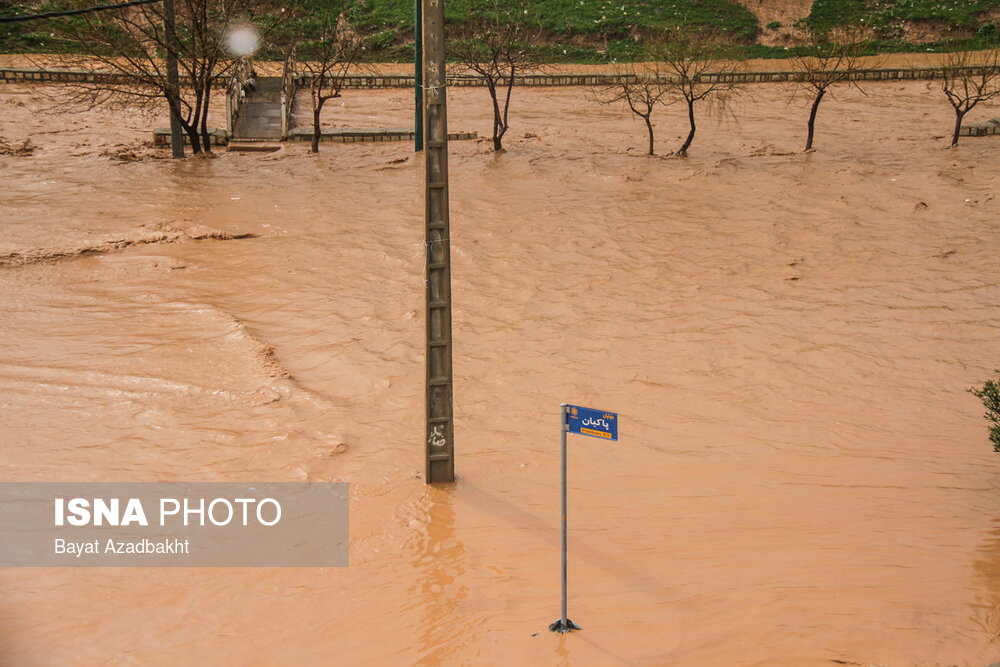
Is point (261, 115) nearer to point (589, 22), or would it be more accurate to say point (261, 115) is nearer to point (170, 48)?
point (170, 48)

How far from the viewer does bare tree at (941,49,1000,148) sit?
70.8ft

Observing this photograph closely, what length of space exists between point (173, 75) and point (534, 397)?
44.0 ft

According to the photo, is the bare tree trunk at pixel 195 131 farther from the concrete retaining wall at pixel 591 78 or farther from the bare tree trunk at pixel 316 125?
the concrete retaining wall at pixel 591 78

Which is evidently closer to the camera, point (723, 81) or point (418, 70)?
point (418, 70)

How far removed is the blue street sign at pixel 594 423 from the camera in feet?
19.4

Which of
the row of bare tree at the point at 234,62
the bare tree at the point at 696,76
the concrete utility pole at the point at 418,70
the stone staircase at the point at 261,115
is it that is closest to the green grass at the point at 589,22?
the bare tree at the point at 696,76

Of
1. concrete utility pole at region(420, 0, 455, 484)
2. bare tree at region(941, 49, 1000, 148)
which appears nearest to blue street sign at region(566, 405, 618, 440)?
concrete utility pole at region(420, 0, 455, 484)

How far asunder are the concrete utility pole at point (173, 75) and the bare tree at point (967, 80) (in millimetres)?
17223

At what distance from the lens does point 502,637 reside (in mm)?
6164

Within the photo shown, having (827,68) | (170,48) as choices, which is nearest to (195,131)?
(170,48)

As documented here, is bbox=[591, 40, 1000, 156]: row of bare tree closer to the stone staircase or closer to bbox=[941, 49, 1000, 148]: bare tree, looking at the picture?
bbox=[941, 49, 1000, 148]: bare tree

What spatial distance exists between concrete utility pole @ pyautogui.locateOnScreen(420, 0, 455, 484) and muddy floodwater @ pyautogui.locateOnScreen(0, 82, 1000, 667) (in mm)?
468

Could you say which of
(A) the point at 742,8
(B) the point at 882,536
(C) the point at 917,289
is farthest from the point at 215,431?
(A) the point at 742,8

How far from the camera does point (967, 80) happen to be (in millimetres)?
24031
